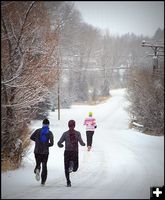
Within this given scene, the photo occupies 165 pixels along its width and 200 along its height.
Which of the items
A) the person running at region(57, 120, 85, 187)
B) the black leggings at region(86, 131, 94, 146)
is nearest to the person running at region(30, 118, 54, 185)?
the person running at region(57, 120, 85, 187)

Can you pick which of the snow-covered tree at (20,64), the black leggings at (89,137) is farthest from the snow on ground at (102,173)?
the snow-covered tree at (20,64)

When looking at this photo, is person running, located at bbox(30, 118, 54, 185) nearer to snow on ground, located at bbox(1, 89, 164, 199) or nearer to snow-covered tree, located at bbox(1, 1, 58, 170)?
snow on ground, located at bbox(1, 89, 164, 199)

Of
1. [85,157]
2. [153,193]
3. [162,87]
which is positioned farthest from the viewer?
[162,87]

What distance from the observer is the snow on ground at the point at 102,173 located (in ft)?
27.8

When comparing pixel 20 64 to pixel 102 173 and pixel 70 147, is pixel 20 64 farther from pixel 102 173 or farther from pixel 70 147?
pixel 102 173

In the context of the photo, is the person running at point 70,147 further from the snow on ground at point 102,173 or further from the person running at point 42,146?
the snow on ground at point 102,173

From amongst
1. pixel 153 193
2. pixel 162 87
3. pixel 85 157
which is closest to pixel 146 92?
pixel 162 87

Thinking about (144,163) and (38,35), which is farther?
(144,163)

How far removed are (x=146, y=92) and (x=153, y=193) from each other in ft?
52.7

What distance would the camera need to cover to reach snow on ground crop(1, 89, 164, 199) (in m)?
8.48

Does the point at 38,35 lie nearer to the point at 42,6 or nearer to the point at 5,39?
the point at 42,6

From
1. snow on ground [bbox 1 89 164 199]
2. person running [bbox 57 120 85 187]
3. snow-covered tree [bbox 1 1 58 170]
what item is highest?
snow-covered tree [bbox 1 1 58 170]

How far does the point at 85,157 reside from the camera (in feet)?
45.4

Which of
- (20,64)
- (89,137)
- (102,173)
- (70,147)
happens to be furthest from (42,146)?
(89,137)
